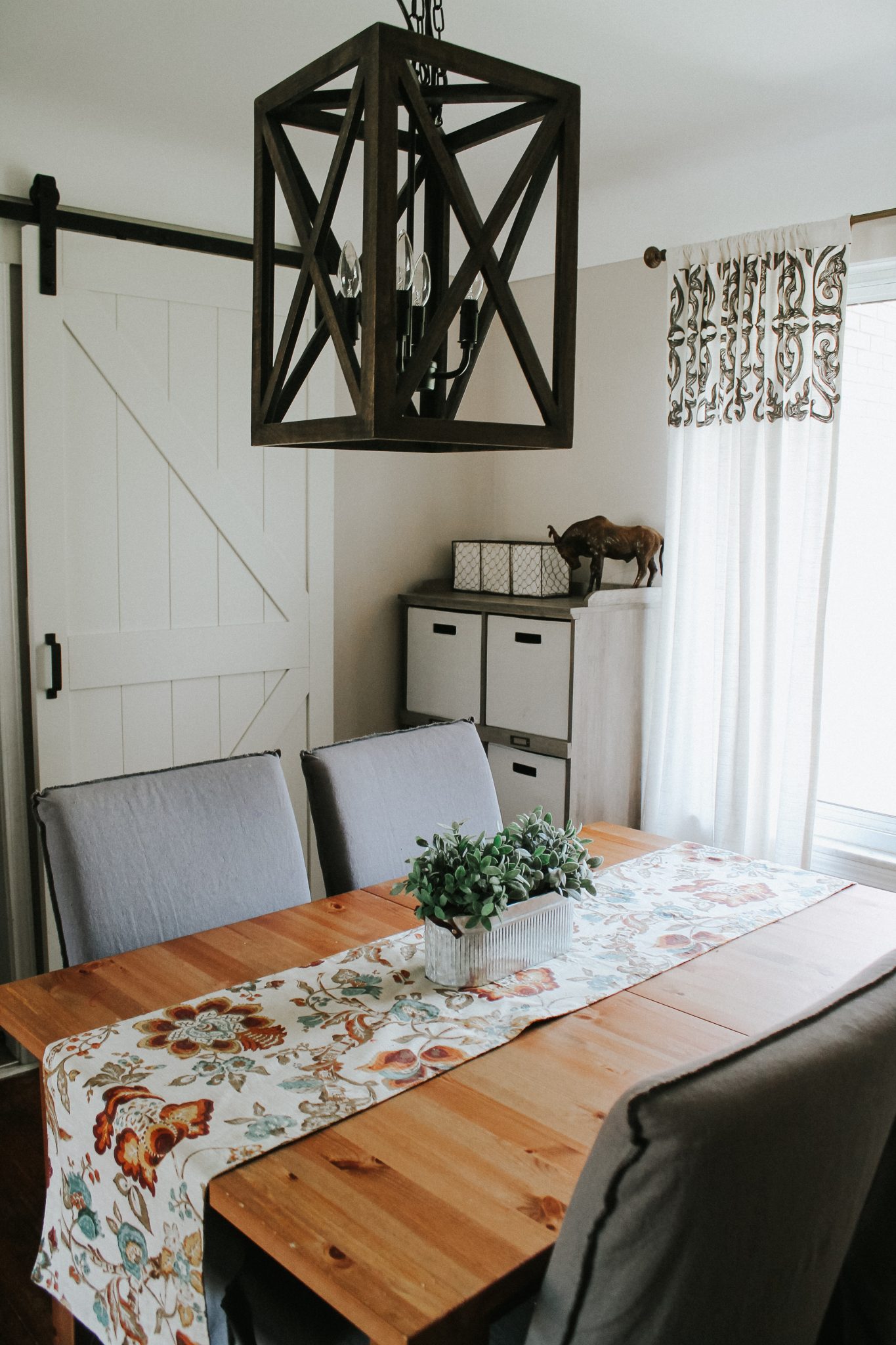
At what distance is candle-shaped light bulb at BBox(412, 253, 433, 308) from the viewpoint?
136cm

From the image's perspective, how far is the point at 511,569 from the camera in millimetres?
3553

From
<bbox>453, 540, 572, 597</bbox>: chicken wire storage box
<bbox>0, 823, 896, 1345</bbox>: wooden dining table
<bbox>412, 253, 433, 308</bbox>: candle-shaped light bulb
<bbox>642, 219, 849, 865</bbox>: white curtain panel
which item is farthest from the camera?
<bbox>453, 540, 572, 597</bbox>: chicken wire storage box

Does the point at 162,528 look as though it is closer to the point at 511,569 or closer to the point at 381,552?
the point at 381,552

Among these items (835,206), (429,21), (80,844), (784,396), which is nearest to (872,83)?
(835,206)

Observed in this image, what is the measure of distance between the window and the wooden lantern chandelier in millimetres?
1695

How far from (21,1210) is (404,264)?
2082 millimetres

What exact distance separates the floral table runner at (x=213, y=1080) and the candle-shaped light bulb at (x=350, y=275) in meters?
0.98

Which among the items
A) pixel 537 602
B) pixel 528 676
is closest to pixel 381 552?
pixel 537 602

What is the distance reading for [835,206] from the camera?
2850mm

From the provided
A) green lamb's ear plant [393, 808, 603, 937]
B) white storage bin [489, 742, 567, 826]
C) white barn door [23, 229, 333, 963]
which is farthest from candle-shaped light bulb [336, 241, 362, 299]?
white storage bin [489, 742, 567, 826]

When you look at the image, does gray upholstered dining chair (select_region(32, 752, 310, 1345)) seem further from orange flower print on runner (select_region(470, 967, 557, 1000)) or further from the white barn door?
the white barn door

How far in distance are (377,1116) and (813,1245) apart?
20.5 inches

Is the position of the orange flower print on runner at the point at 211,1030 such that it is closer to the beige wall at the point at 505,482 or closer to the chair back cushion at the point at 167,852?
the chair back cushion at the point at 167,852

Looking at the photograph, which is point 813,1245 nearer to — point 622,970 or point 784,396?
point 622,970
